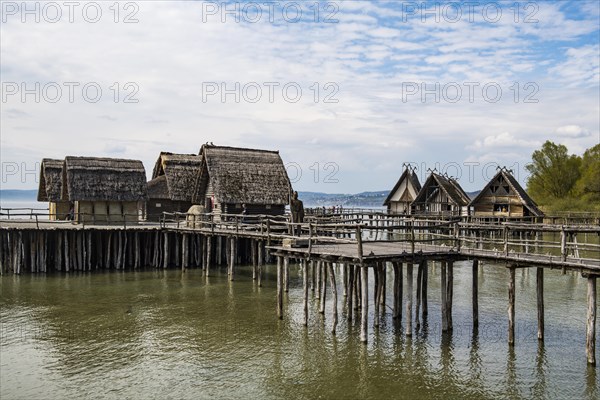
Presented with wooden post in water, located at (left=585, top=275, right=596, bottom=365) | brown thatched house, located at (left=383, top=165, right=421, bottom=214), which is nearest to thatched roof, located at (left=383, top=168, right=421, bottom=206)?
brown thatched house, located at (left=383, top=165, right=421, bottom=214)

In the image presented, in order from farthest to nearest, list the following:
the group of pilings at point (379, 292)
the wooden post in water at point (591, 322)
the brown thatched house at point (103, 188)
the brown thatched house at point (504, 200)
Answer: the brown thatched house at point (504, 200) < the brown thatched house at point (103, 188) < the group of pilings at point (379, 292) < the wooden post in water at point (591, 322)

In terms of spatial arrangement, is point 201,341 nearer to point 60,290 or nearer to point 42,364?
point 42,364

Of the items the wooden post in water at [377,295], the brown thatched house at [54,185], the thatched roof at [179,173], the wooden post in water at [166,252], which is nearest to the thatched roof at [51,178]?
the brown thatched house at [54,185]

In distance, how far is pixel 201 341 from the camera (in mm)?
16625

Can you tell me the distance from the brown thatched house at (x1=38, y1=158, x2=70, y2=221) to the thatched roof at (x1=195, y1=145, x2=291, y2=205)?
8.81 metres

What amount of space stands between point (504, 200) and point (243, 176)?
22355 millimetres

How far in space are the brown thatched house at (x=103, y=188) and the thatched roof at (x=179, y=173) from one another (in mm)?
2034

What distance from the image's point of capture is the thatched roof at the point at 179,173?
123 ft

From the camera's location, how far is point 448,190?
47.2 metres

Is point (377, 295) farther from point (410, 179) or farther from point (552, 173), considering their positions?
point (552, 173)

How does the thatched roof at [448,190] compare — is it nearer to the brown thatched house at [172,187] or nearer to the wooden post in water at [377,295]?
the brown thatched house at [172,187]

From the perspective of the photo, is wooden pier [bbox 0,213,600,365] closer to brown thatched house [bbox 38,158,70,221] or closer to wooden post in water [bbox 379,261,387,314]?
wooden post in water [bbox 379,261,387,314]

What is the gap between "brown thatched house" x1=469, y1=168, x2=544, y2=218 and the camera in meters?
44.3

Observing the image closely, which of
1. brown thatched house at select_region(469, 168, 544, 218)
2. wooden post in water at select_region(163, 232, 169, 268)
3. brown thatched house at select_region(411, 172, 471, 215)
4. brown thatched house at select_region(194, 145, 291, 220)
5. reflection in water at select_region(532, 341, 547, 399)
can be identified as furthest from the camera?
brown thatched house at select_region(411, 172, 471, 215)
